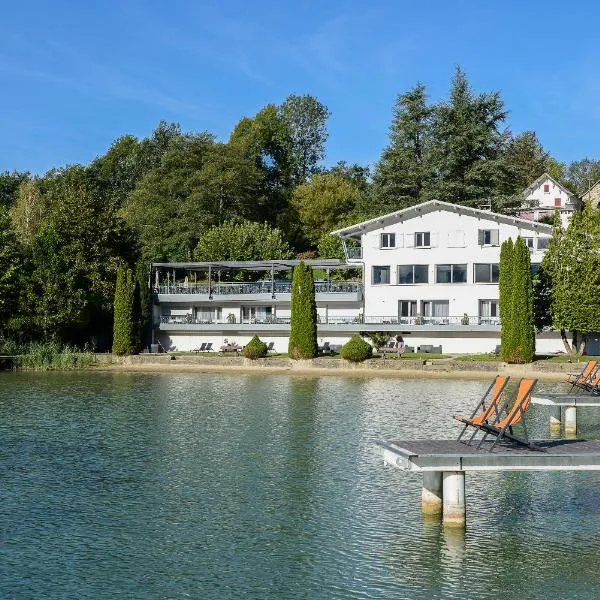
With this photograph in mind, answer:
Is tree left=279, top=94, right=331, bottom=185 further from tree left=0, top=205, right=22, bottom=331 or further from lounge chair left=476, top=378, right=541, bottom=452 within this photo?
lounge chair left=476, top=378, right=541, bottom=452

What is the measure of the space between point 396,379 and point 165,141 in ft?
A: 254

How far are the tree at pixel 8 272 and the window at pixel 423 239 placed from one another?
91.1 feet

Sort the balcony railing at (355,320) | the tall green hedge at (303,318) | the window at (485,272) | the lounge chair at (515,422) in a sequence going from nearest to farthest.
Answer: the lounge chair at (515,422)
the tall green hedge at (303,318)
the balcony railing at (355,320)
the window at (485,272)

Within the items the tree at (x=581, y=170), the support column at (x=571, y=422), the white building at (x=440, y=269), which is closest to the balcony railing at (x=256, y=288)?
the white building at (x=440, y=269)

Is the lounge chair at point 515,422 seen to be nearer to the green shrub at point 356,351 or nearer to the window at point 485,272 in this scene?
the green shrub at point 356,351

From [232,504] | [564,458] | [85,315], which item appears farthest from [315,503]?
[85,315]

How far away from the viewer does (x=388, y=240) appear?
217 ft

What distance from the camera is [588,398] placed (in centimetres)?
2933

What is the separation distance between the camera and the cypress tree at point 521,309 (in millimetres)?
52531

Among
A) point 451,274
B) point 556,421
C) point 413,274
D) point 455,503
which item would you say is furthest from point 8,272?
point 455,503

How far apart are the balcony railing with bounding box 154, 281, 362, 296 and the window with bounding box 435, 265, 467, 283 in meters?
5.93

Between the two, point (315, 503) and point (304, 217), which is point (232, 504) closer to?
point (315, 503)

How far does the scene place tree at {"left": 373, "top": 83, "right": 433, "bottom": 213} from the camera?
8562cm

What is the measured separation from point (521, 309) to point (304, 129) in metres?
61.3
